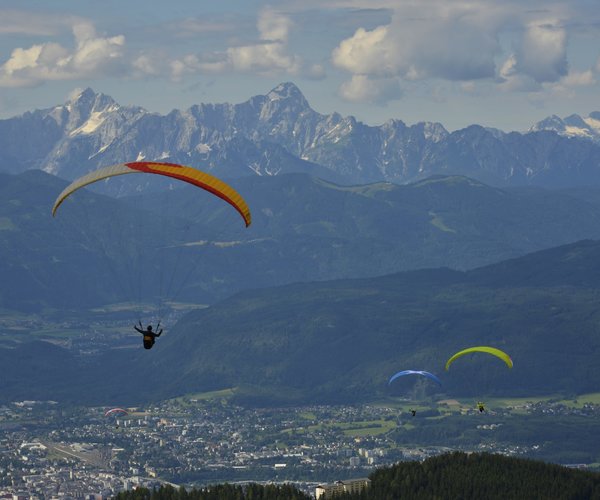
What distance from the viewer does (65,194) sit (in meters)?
116

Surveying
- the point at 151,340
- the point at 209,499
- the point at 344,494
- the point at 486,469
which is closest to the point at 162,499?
the point at 209,499

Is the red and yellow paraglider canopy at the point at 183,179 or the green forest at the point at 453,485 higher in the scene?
the red and yellow paraglider canopy at the point at 183,179

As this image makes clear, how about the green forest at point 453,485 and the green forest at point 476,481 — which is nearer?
the green forest at point 453,485

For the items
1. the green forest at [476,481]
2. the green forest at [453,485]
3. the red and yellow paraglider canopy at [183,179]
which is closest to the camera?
the red and yellow paraglider canopy at [183,179]

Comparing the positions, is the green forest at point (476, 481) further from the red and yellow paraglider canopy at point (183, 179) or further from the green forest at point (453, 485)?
the red and yellow paraglider canopy at point (183, 179)

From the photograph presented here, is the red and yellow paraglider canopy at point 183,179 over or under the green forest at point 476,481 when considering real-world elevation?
over

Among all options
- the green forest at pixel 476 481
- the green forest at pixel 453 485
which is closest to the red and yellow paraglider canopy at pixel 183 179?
the green forest at pixel 453 485

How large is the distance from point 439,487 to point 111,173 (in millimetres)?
80761

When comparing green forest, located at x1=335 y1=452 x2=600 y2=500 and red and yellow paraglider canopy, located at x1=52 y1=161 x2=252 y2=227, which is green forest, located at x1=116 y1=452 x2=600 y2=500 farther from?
red and yellow paraglider canopy, located at x1=52 y1=161 x2=252 y2=227

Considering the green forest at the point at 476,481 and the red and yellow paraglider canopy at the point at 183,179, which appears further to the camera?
the green forest at the point at 476,481

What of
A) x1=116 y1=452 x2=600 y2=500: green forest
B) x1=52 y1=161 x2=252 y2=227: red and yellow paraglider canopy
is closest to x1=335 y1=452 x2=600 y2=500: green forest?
x1=116 y1=452 x2=600 y2=500: green forest

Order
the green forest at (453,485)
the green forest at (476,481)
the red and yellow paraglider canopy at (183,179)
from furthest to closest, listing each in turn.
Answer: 1. the green forest at (476,481)
2. the green forest at (453,485)
3. the red and yellow paraglider canopy at (183,179)

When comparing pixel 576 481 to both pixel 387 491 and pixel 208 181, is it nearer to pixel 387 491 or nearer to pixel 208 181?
pixel 387 491

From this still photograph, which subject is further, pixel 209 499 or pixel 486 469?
pixel 486 469
